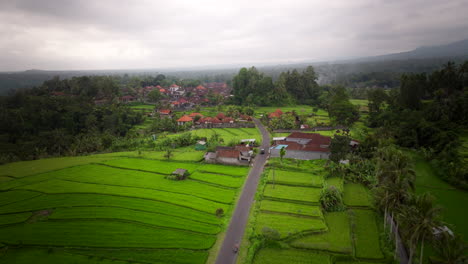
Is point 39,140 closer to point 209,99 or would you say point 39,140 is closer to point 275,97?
point 209,99

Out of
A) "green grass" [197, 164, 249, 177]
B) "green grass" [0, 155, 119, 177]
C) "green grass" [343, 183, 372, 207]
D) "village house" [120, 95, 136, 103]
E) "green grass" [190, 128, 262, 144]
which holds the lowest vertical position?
"green grass" [343, 183, 372, 207]

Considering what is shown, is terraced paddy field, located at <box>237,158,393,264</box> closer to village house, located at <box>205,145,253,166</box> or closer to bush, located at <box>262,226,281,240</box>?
bush, located at <box>262,226,281,240</box>

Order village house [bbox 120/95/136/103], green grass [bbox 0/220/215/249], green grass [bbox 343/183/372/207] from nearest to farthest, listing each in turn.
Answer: green grass [bbox 0/220/215/249] < green grass [bbox 343/183/372/207] < village house [bbox 120/95/136/103]

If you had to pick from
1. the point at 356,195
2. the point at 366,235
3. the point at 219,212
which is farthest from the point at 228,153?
the point at 366,235

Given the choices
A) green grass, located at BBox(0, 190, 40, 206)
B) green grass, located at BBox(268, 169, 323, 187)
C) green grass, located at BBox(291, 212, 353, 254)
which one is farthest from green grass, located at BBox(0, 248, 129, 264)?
green grass, located at BBox(268, 169, 323, 187)

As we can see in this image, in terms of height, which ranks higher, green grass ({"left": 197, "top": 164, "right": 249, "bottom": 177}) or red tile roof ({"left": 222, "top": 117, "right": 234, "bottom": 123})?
red tile roof ({"left": 222, "top": 117, "right": 234, "bottom": 123})

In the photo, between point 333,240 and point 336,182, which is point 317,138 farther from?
point 333,240
